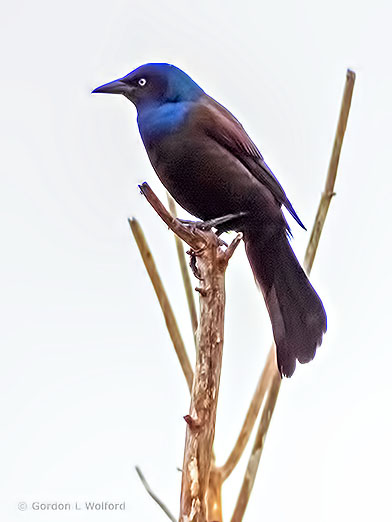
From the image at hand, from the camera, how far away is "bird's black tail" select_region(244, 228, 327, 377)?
254 cm

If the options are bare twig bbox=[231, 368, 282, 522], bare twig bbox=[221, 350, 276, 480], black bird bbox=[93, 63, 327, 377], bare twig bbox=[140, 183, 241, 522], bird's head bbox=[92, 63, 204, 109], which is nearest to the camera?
bare twig bbox=[140, 183, 241, 522]

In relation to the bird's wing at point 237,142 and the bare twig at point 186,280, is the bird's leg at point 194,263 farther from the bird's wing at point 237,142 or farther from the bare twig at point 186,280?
the bird's wing at point 237,142

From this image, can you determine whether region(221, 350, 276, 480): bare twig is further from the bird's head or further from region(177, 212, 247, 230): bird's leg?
the bird's head

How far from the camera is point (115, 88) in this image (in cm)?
265

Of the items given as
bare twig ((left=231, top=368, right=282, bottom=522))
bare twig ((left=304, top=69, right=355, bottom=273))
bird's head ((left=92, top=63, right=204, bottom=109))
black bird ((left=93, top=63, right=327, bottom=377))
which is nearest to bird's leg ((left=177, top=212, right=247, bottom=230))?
black bird ((left=93, top=63, right=327, bottom=377))

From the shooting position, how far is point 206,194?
2486mm

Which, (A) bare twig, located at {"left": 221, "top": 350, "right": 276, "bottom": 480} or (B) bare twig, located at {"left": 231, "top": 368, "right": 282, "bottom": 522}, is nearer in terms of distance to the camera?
(B) bare twig, located at {"left": 231, "top": 368, "right": 282, "bottom": 522}

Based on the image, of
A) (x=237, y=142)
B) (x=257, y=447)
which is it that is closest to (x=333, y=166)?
(x=237, y=142)

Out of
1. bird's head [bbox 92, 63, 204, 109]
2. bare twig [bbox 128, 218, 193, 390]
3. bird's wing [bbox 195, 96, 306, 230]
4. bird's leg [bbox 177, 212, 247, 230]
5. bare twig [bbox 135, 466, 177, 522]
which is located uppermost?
bird's head [bbox 92, 63, 204, 109]

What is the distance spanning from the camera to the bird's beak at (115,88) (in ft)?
8.66

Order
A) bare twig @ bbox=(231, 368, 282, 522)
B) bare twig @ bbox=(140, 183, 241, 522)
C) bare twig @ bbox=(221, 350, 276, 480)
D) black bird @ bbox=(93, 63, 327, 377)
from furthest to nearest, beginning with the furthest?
black bird @ bbox=(93, 63, 327, 377)
bare twig @ bbox=(221, 350, 276, 480)
bare twig @ bbox=(231, 368, 282, 522)
bare twig @ bbox=(140, 183, 241, 522)

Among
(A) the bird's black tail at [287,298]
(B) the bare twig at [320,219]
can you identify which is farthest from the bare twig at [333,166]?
(A) the bird's black tail at [287,298]

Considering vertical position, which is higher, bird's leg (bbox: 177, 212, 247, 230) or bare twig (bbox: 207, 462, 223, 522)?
bird's leg (bbox: 177, 212, 247, 230)

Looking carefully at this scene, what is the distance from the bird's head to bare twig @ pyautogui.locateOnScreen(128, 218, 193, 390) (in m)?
0.43
